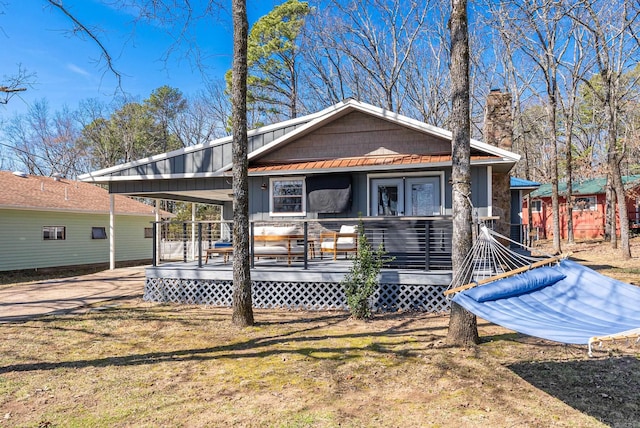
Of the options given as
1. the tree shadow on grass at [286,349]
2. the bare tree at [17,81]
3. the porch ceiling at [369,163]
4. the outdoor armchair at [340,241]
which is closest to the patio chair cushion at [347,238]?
the outdoor armchair at [340,241]

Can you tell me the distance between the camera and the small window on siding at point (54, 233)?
52.6 feet

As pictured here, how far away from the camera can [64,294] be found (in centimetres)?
1012

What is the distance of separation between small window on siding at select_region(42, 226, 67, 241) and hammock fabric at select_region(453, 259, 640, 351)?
16979 millimetres

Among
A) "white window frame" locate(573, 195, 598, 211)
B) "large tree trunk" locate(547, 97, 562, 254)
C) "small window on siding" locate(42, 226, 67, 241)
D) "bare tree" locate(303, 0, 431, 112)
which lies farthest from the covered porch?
"white window frame" locate(573, 195, 598, 211)

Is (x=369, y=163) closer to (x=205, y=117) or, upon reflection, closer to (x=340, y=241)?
(x=340, y=241)

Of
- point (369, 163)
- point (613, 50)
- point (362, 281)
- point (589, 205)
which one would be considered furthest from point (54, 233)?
point (589, 205)

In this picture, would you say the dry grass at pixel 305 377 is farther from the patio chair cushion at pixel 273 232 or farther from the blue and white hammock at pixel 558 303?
the patio chair cushion at pixel 273 232

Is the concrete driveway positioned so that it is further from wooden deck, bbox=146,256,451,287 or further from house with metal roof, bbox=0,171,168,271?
house with metal roof, bbox=0,171,168,271

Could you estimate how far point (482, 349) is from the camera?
5.06 metres

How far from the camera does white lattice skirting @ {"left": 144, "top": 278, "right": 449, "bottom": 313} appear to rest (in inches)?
285

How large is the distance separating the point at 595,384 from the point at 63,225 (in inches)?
719

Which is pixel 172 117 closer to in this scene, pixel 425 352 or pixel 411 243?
pixel 411 243

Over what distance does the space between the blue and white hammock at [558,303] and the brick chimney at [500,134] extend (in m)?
6.56

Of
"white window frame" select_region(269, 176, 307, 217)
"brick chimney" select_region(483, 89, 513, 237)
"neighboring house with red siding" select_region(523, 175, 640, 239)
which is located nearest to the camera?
"white window frame" select_region(269, 176, 307, 217)
